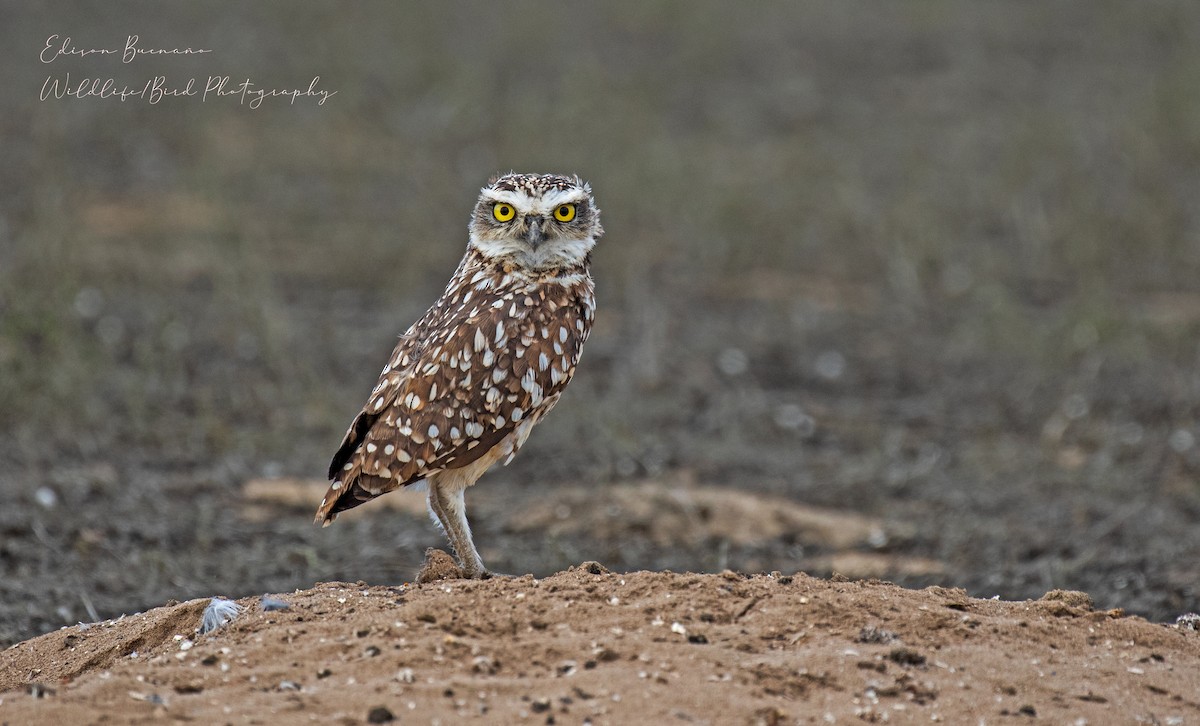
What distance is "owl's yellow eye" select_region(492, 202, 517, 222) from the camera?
6.38 meters

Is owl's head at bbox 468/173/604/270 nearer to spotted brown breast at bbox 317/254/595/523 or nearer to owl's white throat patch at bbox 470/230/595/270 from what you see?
owl's white throat patch at bbox 470/230/595/270

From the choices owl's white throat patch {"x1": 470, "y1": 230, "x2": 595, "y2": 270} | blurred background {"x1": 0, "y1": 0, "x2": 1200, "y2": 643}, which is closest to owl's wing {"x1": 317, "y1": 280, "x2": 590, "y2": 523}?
owl's white throat patch {"x1": 470, "y1": 230, "x2": 595, "y2": 270}

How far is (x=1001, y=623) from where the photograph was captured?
Result: 202 inches

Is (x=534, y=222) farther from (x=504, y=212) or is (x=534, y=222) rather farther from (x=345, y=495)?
(x=345, y=495)

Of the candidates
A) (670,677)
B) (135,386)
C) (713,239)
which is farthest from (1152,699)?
(713,239)

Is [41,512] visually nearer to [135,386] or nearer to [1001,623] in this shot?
[135,386]

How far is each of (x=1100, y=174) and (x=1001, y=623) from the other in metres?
12.8

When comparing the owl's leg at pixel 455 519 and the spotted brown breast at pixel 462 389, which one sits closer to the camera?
the spotted brown breast at pixel 462 389

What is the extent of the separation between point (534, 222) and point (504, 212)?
6.4 inches

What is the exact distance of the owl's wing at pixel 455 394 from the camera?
19.5ft

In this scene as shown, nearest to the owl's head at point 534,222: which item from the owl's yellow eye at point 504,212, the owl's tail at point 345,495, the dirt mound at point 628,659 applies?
the owl's yellow eye at point 504,212

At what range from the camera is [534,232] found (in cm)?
630

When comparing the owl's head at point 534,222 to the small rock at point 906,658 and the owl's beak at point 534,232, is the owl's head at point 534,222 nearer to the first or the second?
the owl's beak at point 534,232

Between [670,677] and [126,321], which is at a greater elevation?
[126,321]
